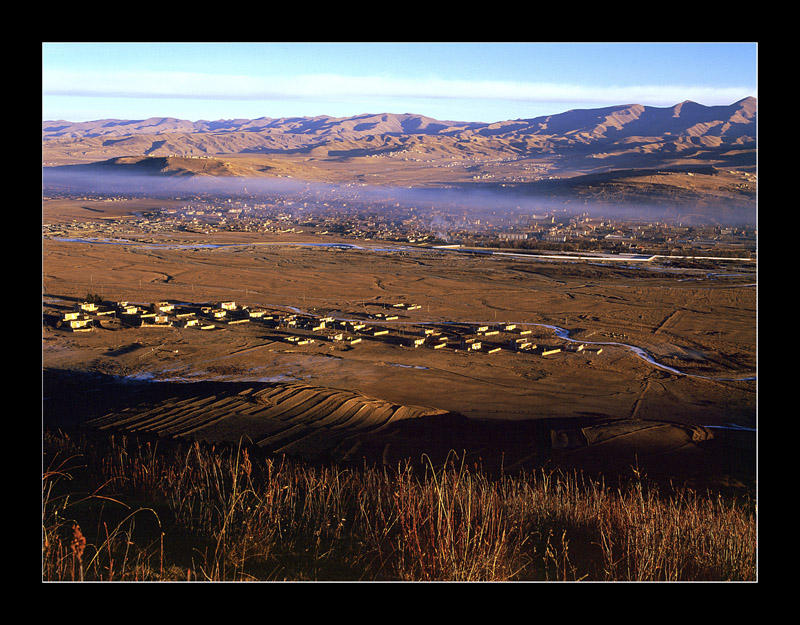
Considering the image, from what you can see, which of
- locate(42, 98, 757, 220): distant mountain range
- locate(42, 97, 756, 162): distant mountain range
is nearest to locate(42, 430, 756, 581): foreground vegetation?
locate(42, 98, 757, 220): distant mountain range

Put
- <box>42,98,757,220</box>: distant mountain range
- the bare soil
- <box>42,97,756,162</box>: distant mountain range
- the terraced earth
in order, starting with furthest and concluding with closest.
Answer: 1. <box>42,97,756,162</box>: distant mountain range
2. <box>42,98,757,220</box>: distant mountain range
3. the bare soil
4. the terraced earth

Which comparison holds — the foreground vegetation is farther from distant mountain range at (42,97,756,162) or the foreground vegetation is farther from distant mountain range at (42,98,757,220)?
distant mountain range at (42,97,756,162)

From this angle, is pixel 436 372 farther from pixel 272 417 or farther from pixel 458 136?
pixel 458 136

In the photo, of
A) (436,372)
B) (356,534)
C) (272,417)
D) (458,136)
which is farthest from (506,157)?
(356,534)
